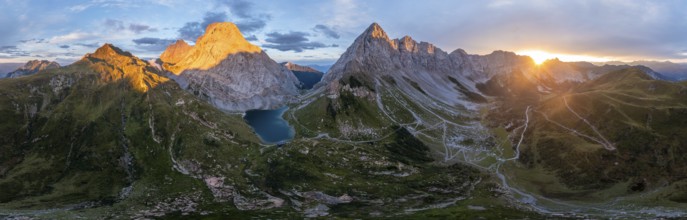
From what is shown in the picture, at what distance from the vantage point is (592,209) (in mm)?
156500

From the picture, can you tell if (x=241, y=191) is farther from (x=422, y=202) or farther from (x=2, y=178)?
(x=2, y=178)

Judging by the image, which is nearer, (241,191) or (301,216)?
(301,216)

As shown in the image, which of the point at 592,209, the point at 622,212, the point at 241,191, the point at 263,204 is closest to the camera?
the point at 622,212

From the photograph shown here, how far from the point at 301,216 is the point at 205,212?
39.2 meters

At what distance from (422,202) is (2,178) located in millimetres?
198197

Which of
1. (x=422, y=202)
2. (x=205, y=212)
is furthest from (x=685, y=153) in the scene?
(x=205, y=212)

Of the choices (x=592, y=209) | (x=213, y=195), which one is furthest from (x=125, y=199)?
(x=592, y=209)

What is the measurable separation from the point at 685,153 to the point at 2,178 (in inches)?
12969

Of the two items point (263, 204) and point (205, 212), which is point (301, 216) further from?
point (205, 212)

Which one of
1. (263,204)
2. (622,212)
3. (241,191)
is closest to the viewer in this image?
(622,212)

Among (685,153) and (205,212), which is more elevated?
(685,153)

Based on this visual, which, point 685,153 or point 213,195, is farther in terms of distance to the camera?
point 685,153

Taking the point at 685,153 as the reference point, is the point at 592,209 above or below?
below

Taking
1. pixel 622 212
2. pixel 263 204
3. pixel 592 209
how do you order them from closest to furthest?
pixel 622 212 → pixel 592 209 → pixel 263 204
